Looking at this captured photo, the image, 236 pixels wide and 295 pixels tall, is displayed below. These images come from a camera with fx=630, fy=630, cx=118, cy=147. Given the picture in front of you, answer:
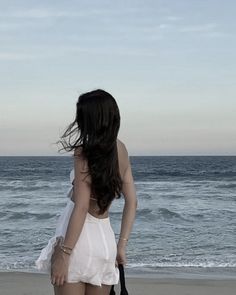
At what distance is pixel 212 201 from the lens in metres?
22.3

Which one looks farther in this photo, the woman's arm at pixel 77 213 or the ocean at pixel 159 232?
the ocean at pixel 159 232

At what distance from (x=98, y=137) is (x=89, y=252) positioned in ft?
1.60

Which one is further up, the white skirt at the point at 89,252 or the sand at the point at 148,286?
the white skirt at the point at 89,252

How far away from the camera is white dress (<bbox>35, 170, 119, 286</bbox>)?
8.71ft

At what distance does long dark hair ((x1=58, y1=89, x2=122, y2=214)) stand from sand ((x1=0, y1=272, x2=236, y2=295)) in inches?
169

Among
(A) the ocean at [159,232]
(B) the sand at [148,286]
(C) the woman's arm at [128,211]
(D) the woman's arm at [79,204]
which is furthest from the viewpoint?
(A) the ocean at [159,232]

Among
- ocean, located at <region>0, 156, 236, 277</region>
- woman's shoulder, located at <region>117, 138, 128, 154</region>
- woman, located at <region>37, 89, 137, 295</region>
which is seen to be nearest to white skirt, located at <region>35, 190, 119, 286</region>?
woman, located at <region>37, 89, 137, 295</region>

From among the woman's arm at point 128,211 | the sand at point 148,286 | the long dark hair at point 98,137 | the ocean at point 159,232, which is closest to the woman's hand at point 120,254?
the woman's arm at point 128,211

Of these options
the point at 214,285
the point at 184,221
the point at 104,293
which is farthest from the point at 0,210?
the point at 104,293

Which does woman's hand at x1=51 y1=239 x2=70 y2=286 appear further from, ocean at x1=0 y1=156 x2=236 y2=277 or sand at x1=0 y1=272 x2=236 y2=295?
sand at x1=0 y1=272 x2=236 y2=295

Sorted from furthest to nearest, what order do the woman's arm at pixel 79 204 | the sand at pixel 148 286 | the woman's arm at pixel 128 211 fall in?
the sand at pixel 148 286 → the woman's arm at pixel 128 211 → the woman's arm at pixel 79 204

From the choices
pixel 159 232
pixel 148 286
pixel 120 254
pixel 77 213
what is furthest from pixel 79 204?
pixel 159 232

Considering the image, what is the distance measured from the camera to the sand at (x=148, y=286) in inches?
269

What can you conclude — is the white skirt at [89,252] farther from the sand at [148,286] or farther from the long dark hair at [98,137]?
the sand at [148,286]
